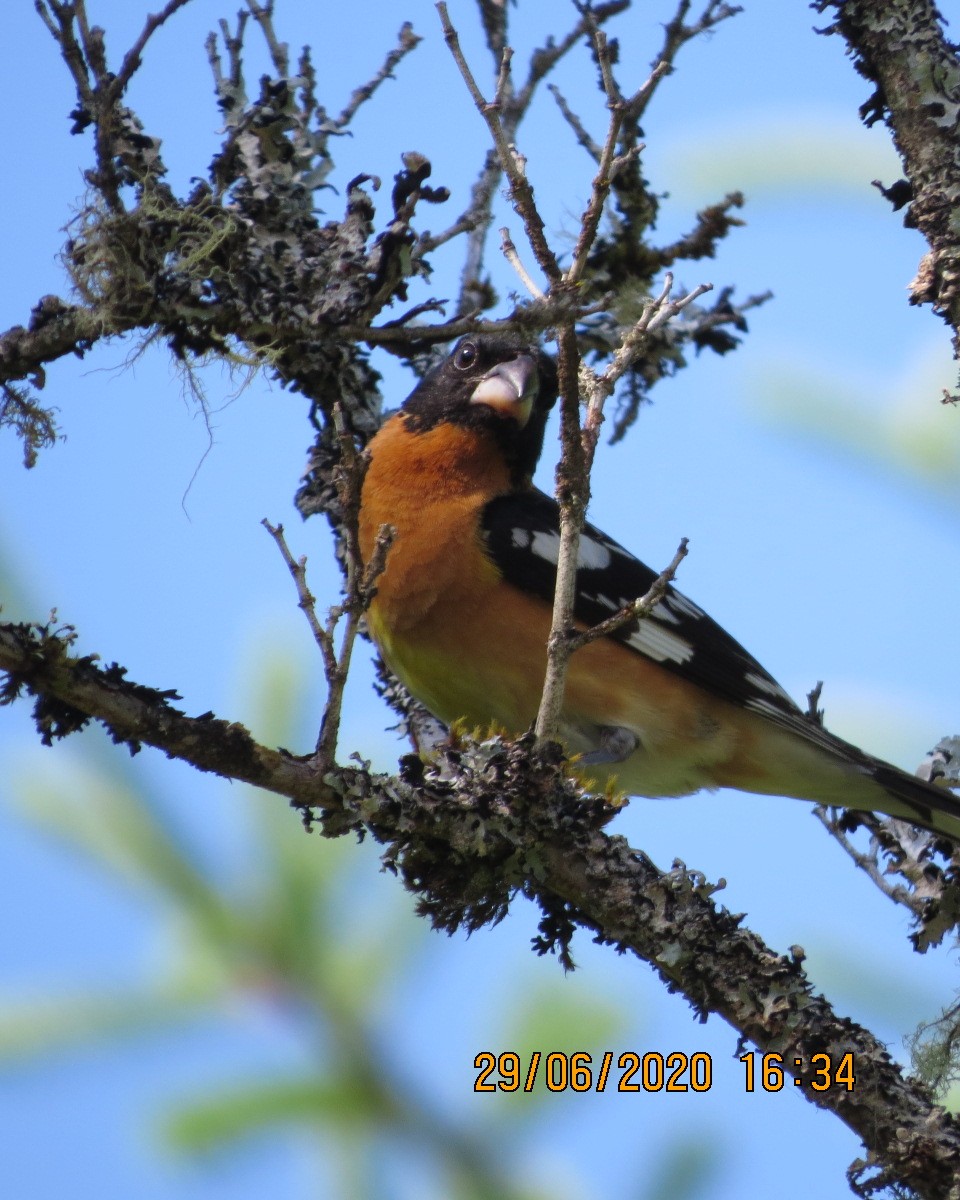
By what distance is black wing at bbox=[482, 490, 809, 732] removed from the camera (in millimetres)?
5352

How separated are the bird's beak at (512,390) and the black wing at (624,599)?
14.0 inches

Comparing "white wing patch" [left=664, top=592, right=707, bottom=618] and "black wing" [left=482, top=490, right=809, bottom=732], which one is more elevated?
"white wing patch" [left=664, top=592, right=707, bottom=618]

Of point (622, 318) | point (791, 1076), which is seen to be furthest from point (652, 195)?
point (791, 1076)

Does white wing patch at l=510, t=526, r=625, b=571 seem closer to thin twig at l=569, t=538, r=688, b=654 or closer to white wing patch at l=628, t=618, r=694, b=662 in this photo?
white wing patch at l=628, t=618, r=694, b=662

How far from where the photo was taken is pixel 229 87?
18.2 feet

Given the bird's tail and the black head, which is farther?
the black head

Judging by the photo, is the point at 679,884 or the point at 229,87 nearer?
the point at 679,884

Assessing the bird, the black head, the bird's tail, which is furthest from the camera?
the black head

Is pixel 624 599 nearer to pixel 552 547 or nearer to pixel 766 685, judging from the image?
pixel 552 547

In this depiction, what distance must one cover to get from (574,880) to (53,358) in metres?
2.18

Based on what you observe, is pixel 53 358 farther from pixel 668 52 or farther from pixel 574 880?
pixel 668 52

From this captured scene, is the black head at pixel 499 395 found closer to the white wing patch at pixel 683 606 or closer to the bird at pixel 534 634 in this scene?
the bird at pixel 534 634
